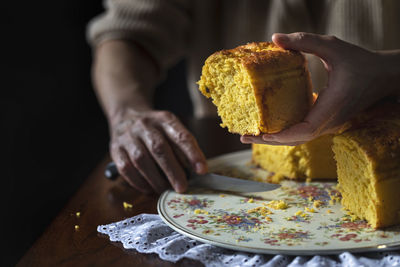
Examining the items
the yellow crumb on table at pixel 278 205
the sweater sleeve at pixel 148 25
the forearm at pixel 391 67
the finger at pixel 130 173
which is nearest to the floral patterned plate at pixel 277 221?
the yellow crumb on table at pixel 278 205

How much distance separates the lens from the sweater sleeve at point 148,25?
2.17 meters

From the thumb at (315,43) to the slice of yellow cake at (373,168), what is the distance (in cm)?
24

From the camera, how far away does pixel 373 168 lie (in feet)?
3.45

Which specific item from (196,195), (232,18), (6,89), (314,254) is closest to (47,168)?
(6,89)

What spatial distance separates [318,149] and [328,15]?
37.2 inches

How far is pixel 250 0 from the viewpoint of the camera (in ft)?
7.25

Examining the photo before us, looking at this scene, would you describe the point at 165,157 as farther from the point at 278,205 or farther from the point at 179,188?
the point at 278,205

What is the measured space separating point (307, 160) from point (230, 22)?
3.70 feet

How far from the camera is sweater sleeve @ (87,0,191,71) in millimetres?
2172

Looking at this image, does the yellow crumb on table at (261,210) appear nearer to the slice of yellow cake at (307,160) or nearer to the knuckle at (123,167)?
the slice of yellow cake at (307,160)

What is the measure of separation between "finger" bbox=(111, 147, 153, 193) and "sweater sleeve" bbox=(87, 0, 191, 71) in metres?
0.90

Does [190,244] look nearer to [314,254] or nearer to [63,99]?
[314,254]

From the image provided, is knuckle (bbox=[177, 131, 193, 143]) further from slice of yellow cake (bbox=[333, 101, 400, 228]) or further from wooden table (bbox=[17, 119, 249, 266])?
slice of yellow cake (bbox=[333, 101, 400, 228])

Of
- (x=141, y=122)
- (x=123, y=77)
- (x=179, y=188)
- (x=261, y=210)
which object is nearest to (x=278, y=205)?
(x=261, y=210)
